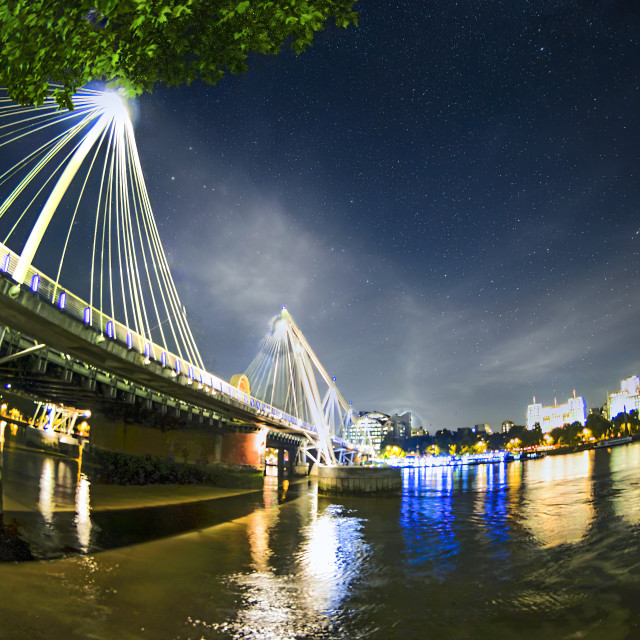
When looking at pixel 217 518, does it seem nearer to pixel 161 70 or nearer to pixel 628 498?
pixel 161 70

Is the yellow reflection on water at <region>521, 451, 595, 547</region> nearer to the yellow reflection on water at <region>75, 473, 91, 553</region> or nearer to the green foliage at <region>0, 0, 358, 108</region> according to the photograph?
the yellow reflection on water at <region>75, 473, 91, 553</region>

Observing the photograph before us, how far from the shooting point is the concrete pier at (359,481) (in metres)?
51.8

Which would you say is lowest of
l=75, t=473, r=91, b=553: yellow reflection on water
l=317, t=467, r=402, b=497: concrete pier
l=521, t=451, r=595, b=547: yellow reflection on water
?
l=317, t=467, r=402, b=497: concrete pier

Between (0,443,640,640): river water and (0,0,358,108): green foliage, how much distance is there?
29.9 ft

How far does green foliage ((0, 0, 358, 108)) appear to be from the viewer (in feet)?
20.2

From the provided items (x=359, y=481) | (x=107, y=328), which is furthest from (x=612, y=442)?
(x=107, y=328)

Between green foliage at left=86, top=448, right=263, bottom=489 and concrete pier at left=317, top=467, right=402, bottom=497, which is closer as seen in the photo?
green foliage at left=86, top=448, right=263, bottom=489

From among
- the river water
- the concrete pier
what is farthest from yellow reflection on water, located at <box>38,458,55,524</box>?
the concrete pier

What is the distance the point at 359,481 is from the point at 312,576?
1532 inches

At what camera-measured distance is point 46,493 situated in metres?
27.1

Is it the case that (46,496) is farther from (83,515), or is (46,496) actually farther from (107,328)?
Answer: (107,328)

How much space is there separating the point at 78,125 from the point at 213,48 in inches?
721

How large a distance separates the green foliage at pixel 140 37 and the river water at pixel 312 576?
912 cm

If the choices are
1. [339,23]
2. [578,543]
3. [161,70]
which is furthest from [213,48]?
[578,543]
